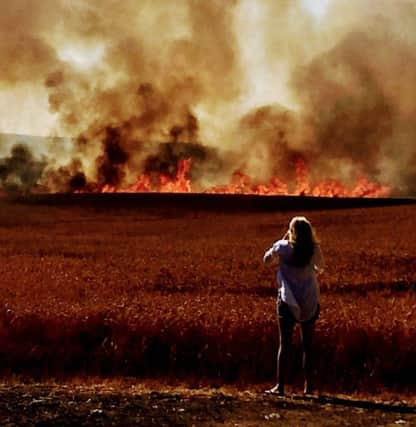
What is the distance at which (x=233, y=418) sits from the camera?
10633mm

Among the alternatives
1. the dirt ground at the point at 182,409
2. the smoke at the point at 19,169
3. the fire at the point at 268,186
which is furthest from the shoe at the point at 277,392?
the smoke at the point at 19,169

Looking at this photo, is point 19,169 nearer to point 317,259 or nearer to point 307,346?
point 307,346

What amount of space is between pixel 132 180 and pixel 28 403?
280 feet

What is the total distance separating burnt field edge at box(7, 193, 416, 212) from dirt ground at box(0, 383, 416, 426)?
204ft

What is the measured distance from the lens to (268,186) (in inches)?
3725

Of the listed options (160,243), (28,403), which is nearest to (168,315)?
(28,403)

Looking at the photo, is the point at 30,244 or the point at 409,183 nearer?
the point at 30,244

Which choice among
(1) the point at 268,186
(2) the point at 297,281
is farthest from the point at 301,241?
(1) the point at 268,186

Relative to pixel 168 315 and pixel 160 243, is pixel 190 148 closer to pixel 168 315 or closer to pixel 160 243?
pixel 160 243

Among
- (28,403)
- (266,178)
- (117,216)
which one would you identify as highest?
(266,178)

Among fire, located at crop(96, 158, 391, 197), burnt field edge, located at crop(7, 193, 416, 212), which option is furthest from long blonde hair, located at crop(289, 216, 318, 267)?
fire, located at crop(96, 158, 391, 197)

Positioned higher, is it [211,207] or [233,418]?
[211,207]

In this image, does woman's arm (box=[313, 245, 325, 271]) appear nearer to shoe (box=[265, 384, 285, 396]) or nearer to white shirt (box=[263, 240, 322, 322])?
white shirt (box=[263, 240, 322, 322])

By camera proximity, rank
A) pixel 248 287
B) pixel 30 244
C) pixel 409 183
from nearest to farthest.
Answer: pixel 248 287, pixel 30 244, pixel 409 183
